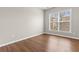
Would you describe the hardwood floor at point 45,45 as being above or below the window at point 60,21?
below

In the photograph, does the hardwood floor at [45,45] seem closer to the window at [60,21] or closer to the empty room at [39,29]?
the empty room at [39,29]

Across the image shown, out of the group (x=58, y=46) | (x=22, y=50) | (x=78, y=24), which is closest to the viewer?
(x=22, y=50)

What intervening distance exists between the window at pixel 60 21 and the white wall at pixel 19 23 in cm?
31

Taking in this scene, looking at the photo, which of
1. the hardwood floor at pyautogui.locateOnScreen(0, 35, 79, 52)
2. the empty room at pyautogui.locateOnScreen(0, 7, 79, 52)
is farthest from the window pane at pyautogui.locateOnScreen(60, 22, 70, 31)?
the hardwood floor at pyautogui.locateOnScreen(0, 35, 79, 52)

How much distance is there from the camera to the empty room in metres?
2.04

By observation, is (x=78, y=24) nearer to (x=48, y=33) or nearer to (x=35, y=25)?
(x=48, y=33)

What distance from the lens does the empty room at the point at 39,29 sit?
204 centimetres

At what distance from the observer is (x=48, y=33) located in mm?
2363

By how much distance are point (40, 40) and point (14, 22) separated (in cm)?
80

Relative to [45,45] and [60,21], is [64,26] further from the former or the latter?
[45,45]

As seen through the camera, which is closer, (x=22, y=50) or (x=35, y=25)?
(x=22, y=50)

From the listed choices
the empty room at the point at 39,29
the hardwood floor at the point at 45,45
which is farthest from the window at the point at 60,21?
the hardwood floor at the point at 45,45

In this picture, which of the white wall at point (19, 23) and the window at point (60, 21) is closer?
the white wall at point (19, 23)

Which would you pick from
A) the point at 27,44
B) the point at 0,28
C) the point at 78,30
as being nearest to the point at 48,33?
the point at 27,44
